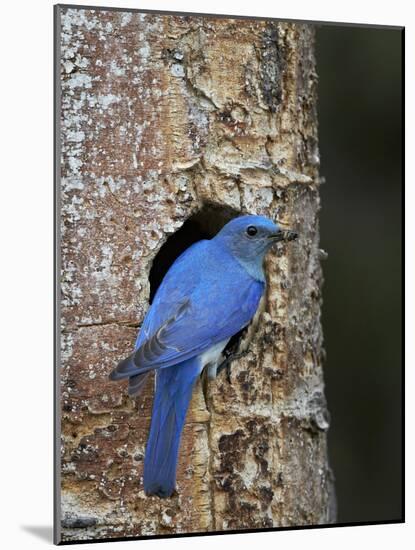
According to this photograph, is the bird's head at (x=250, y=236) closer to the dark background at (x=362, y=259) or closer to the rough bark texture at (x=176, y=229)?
the rough bark texture at (x=176, y=229)

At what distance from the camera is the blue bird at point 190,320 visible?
4270mm

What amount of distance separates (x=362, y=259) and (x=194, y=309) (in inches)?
50.9

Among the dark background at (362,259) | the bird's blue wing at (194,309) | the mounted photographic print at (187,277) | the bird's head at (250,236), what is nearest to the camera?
the bird's blue wing at (194,309)

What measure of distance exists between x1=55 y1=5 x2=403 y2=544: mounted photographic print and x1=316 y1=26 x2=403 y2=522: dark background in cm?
40

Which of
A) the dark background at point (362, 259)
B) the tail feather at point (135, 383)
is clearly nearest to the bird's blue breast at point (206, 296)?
the tail feather at point (135, 383)

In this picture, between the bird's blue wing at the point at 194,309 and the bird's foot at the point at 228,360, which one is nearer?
the bird's blue wing at the point at 194,309

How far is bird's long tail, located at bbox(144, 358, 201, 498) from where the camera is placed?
434 centimetres

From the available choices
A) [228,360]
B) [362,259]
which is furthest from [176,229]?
[362,259]

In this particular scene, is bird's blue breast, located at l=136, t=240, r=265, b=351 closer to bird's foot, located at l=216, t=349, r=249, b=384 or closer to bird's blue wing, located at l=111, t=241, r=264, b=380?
bird's blue wing, located at l=111, t=241, r=264, b=380

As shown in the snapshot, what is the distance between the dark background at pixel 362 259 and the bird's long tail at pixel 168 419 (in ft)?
3.53

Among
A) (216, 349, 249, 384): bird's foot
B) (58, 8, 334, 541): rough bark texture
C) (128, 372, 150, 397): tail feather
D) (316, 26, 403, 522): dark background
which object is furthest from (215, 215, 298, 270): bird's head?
(316, 26, 403, 522): dark background

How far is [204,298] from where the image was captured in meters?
4.36

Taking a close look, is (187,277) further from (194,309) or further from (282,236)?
(282,236)

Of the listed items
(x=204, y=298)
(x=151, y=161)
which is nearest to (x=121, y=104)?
(x=151, y=161)
